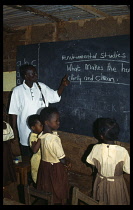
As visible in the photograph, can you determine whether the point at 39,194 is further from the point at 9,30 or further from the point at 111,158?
the point at 9,30

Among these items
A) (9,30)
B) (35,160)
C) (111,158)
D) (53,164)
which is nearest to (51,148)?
(53,164)

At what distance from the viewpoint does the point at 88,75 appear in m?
3.90

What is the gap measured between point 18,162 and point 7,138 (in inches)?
21.9

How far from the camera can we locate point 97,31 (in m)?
3.85

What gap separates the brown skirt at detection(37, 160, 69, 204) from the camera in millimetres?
2982

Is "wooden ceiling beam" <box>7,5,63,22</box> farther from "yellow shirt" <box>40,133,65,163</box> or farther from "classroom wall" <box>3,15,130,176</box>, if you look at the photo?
"yellow shirt" <box>40,133,65,163</box>

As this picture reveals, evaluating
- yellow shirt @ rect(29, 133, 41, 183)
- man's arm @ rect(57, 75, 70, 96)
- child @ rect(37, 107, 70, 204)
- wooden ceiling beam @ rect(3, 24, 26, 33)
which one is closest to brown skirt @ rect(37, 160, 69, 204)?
child @ rect(37, 107, 70, 204)

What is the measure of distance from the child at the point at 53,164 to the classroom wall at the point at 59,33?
1248 mm

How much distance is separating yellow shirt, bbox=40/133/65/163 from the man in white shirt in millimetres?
1213

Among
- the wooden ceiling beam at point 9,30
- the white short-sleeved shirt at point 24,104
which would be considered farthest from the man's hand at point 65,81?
the wooden ceiling beam at point 9,30

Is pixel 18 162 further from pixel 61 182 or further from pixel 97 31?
pixel 97 31

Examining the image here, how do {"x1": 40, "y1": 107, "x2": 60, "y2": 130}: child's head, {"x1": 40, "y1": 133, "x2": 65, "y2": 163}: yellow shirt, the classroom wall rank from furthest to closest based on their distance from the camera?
the classroom wall
{"x1": 40, "y1": 107, "x2": 60, "y2": 130}: child's head
{"x1": 40, "y1": 133, "x2": 65, "y2": 163}: yellow shirt

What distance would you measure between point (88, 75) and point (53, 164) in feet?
5.78

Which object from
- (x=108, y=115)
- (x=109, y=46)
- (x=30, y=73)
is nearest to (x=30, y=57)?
(x=30, y=73)
